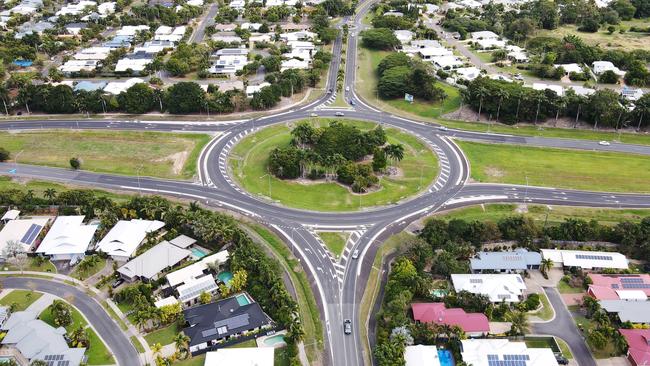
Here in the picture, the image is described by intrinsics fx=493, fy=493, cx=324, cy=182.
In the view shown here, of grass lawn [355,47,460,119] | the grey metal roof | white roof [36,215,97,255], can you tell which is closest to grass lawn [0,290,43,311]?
white roof [36,215,97,255]

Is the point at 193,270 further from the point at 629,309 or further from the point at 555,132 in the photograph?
the point at 555,132

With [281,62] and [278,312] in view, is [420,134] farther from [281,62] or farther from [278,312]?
[278,312]

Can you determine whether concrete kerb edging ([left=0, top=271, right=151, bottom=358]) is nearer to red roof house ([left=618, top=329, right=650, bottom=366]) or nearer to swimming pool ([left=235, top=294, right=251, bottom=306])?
swimming pool ([left=235, top=294, right=251, bottom=306])

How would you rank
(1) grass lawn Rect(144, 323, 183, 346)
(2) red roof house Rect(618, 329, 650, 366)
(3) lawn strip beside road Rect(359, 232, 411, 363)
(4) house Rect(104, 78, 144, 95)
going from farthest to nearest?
(4) house Rect(104, 78, 144, 95), (3) lawn strip beside road Rect(359, 232, 411, 363), (1) grass lawn Rect(144, 323, 183, 346), (2) red roof house Rect(618, 329, 650, 366)

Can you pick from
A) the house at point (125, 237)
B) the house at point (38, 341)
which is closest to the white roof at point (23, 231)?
the house at point (125, 237)

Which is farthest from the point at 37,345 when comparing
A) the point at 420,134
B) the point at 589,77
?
the point at 589,77

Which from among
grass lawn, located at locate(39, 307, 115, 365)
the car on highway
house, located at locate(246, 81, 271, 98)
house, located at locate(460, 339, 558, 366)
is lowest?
grass lawn, located at locate(39, 307, 115, 365)

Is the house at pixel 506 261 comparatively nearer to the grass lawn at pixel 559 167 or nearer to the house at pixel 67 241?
the grass lawn at pixel 559 167
